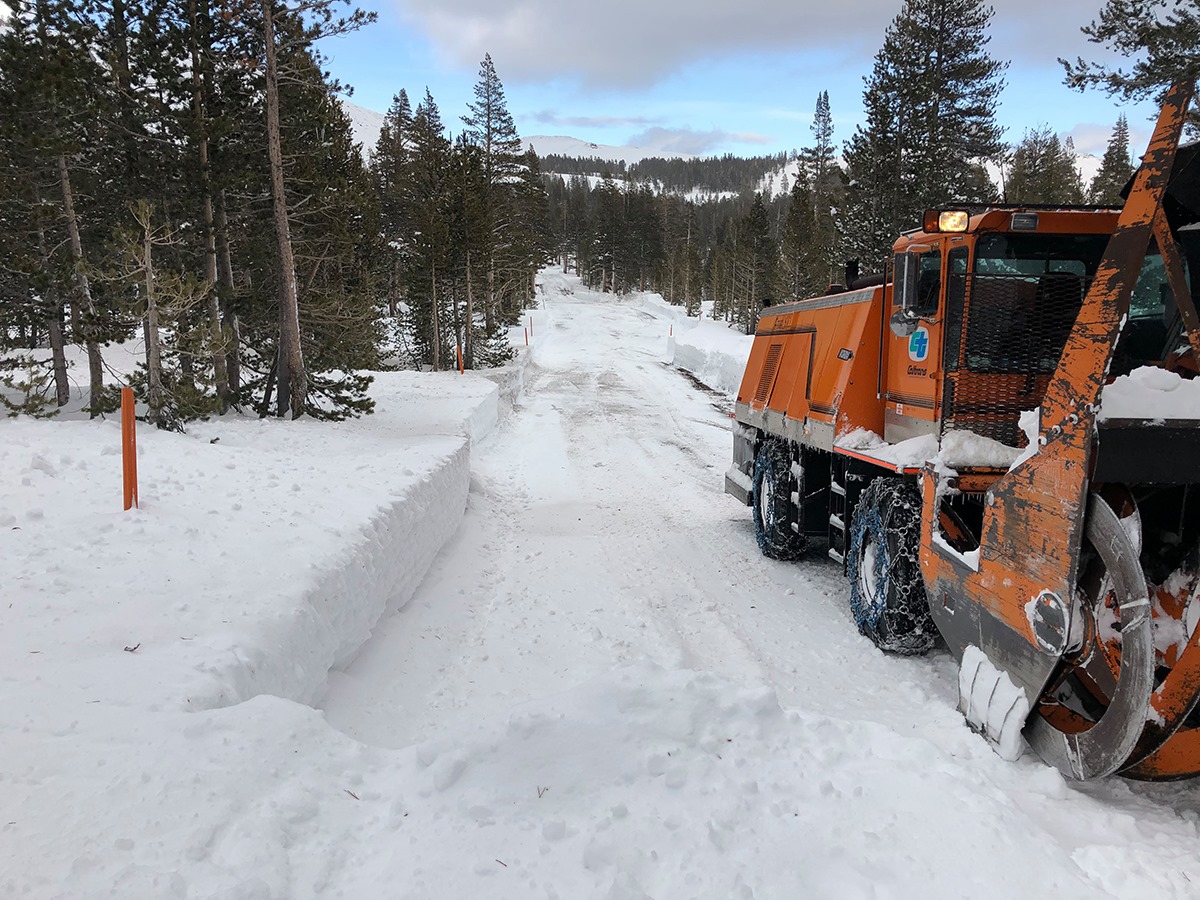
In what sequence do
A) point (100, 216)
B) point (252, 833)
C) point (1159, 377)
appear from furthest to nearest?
point (100, 216), point (1159, 377), point (252, 833)

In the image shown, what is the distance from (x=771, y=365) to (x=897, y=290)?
11.4ft

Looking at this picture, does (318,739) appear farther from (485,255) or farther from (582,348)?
(582,348)

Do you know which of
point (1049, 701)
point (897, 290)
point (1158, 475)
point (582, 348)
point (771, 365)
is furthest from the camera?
point (582, 348)

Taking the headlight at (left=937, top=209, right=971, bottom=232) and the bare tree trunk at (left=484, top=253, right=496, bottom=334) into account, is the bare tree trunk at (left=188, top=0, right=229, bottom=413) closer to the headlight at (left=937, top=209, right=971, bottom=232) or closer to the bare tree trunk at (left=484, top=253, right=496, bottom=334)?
the headlight at (left=937, top=209, right=971, bottom=232)

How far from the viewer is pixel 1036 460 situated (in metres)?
3.55

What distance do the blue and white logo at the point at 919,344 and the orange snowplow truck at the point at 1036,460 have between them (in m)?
0.02

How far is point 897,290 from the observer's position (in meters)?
5.25

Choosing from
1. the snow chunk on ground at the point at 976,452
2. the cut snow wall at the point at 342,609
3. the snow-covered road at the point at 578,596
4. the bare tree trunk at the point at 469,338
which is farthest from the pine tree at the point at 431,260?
the snow chunk on ground at the point at 976,452

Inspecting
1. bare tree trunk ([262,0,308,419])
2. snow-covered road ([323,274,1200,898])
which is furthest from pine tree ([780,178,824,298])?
snow-covered road ([323,274,1200,898])

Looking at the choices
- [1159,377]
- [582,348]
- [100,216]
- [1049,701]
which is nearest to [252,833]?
[1049,701]

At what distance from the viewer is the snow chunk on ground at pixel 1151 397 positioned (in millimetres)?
3164

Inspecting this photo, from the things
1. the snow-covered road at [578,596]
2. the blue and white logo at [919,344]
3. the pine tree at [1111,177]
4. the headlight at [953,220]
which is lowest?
the snow-covered road at [578,596]

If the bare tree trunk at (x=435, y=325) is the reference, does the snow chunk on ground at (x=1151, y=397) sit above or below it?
below

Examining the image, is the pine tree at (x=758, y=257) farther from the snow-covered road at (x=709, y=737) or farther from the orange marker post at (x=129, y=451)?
the orange marker post at (x=129, y=451)
